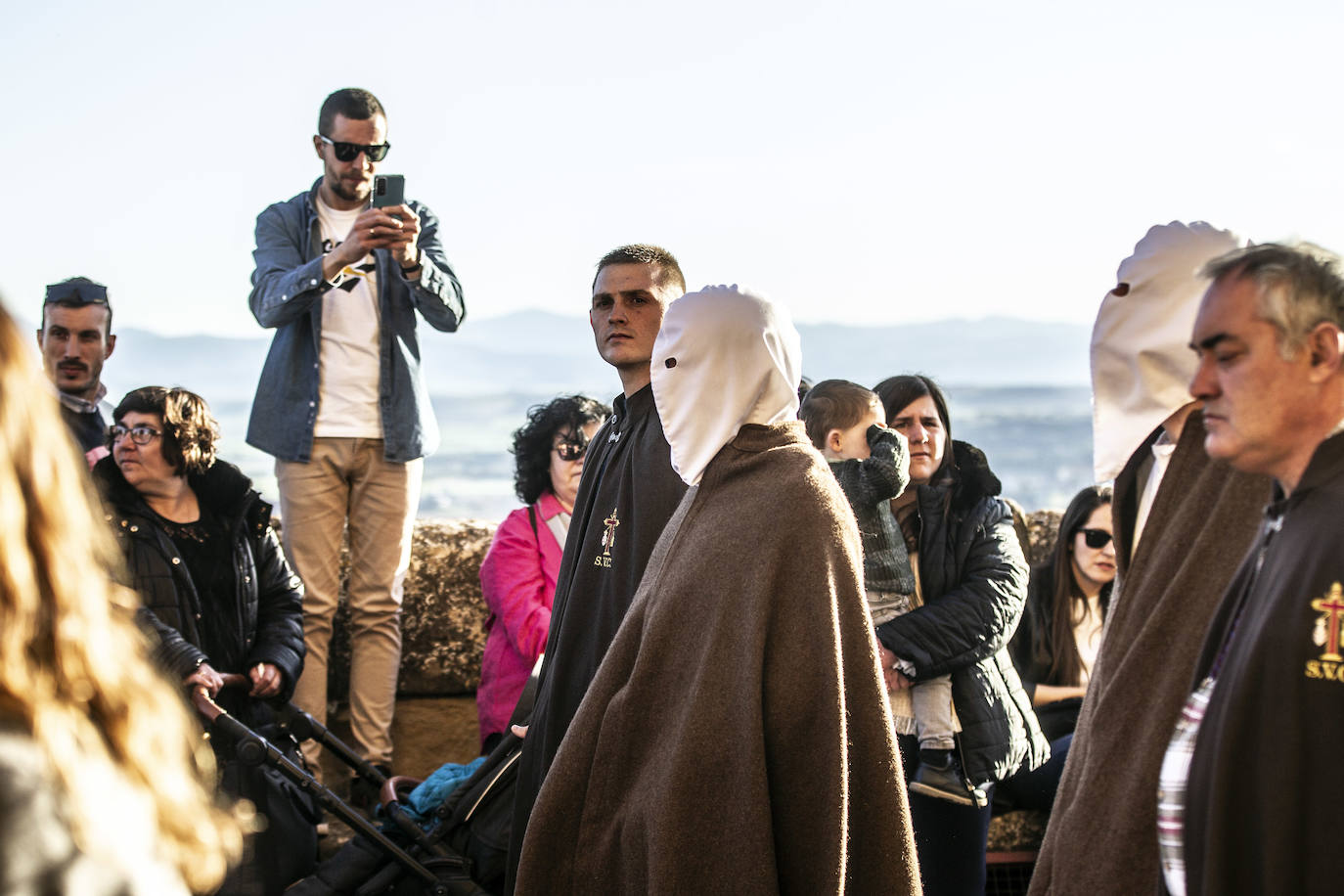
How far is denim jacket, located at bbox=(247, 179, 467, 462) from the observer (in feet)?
19.3

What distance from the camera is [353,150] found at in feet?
19.7

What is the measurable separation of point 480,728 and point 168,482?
159 cm

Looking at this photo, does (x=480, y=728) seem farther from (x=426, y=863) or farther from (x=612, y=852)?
(x=612, y=852)

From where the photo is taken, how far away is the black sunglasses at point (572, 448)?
6047mm

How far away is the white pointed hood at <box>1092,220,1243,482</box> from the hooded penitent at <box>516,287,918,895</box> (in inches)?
27.4

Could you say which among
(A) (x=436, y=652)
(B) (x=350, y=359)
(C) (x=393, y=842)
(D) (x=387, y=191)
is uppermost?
(D) (x=387, y=191)

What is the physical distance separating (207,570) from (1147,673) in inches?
141

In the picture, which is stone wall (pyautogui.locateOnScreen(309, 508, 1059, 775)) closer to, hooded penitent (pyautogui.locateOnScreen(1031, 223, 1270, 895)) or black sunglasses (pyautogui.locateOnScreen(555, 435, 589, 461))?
black sunglasses (pyautogui.locateOnScreen(555, 435, 589, 461))

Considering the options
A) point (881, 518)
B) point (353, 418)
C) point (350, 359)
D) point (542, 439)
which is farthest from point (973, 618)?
point (350, 359)

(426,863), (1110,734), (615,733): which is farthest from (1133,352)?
(426,863)

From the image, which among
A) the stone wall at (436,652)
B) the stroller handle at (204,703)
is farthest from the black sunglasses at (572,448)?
the stroller handle at (204,703)

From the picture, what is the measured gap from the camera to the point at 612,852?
141 inches

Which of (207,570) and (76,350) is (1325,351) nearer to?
(207,570)

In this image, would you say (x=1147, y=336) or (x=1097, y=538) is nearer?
(x=1147, y=336)
